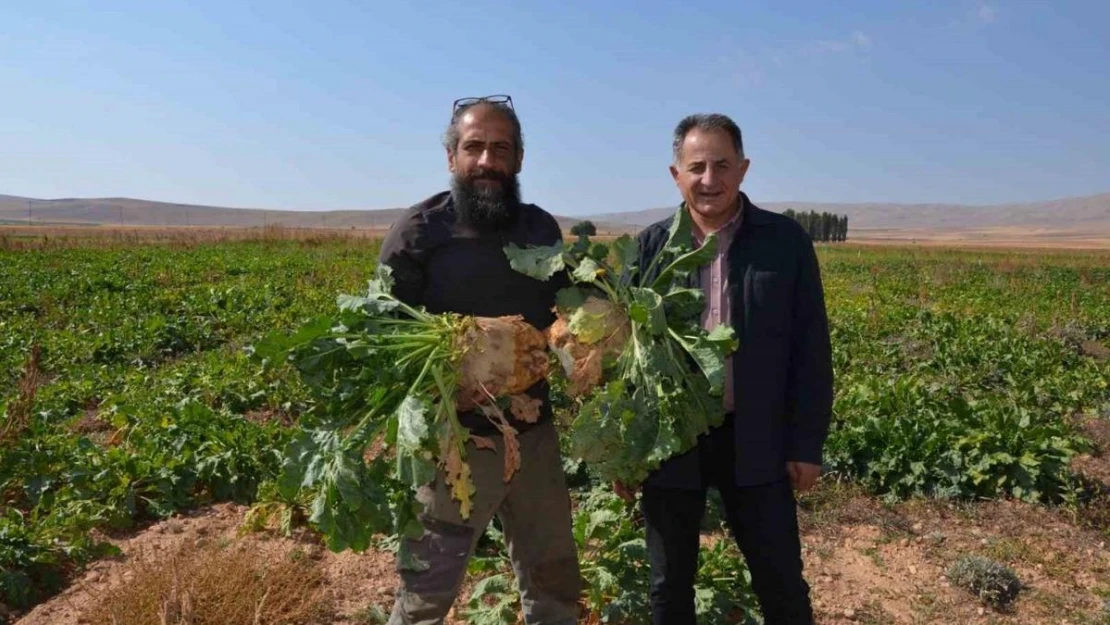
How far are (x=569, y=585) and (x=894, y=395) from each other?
5198 millimetres

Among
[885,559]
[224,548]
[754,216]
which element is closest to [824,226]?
[885,559]

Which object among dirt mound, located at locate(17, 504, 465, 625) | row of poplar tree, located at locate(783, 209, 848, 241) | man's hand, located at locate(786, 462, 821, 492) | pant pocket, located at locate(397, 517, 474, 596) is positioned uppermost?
row of poplar tree, located at locate(783, 209, 848, 241)

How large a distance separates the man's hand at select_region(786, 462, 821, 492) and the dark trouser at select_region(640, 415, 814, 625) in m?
0.04

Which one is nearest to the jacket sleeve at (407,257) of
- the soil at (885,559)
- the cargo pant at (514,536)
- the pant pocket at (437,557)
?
the cargo pant at (514,536)

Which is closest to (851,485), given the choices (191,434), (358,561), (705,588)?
(705,588)

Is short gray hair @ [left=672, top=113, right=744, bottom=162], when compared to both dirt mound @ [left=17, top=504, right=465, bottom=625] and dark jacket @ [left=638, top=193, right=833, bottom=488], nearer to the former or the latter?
dark jacket @ [left=638, top=193, right=833, bottom=488]

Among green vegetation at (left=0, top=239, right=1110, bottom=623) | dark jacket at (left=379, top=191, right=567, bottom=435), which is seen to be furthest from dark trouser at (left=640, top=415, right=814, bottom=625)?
dark jacket at (left=379, top=191, right=567, bottom=435)

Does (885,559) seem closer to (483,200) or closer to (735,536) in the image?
(735,536)

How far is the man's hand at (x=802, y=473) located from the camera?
2.94 m

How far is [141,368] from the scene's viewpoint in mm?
10000

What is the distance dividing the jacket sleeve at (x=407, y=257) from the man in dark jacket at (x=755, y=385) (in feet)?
3.64

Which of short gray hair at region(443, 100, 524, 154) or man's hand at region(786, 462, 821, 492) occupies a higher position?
short gray hair at region(443, 100, 524, 154)

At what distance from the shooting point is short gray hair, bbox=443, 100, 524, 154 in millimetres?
3207

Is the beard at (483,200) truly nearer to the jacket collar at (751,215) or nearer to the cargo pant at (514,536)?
the jacket collar at (751,215)
